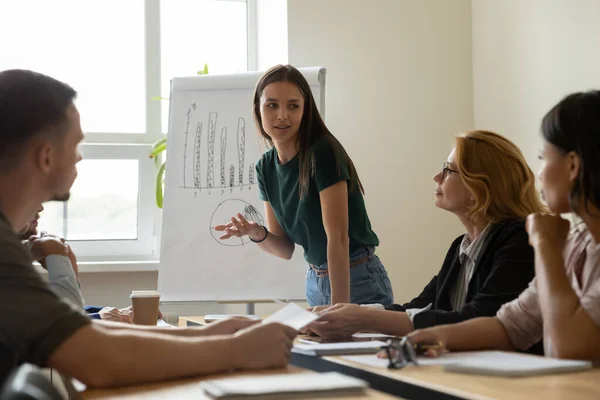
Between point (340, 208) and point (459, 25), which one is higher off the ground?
point (459, 25)

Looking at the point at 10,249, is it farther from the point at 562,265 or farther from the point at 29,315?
the point at 562,265

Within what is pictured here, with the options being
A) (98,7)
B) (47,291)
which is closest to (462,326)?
(47,291)

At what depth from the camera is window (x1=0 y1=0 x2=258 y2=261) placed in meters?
4.07

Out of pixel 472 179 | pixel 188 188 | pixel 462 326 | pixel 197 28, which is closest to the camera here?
pixel 462 326

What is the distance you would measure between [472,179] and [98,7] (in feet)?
9.44

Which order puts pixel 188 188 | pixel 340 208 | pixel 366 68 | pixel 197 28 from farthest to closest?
pixel 197 28 → pixel 366 68 → pixel 188 188 → pixel 340 208

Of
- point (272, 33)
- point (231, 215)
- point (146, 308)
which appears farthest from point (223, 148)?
point (146, 308)

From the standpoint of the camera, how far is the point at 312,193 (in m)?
2.58

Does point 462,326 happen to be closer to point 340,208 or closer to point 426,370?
point 426,370

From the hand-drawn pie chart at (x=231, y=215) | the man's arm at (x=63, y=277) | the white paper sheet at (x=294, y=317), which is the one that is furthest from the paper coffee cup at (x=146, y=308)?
the hand-drawn pie chart at (x=231, y=215)

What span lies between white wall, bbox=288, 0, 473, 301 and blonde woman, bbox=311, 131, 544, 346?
185 cm

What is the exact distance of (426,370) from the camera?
132cm

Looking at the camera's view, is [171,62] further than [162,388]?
Yes

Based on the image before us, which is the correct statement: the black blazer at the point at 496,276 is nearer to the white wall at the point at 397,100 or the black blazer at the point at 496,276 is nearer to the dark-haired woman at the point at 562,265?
the dark-haired woman at the point at 562,265
